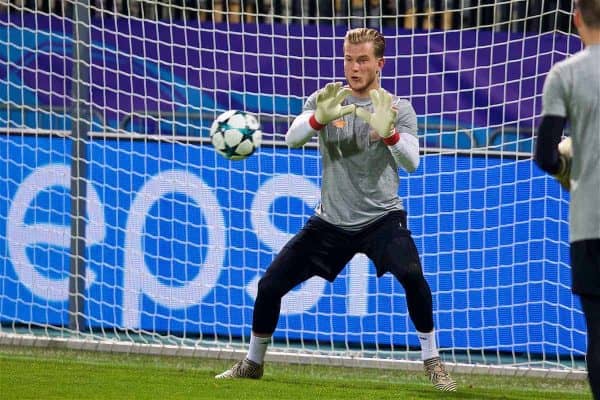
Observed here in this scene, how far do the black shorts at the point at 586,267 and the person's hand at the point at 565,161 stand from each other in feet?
0.86

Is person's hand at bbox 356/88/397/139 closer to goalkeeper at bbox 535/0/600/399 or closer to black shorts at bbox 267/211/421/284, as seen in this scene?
black shorts at bbox 267/211/421/284

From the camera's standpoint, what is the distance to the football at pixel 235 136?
299 inches

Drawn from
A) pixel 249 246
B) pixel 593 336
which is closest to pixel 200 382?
pixel 249 246

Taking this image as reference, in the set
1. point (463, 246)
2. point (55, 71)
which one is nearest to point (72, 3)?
point (55, 71)

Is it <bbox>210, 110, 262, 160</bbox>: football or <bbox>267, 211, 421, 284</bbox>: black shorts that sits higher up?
<bbox>210, 110, 262, 160</bbox>: football

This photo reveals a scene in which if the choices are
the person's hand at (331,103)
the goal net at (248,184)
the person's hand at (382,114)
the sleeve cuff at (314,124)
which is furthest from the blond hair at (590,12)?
the goal net at (248,184)

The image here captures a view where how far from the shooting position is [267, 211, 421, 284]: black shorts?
22.9ft

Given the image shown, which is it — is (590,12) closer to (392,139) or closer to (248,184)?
(392,139)

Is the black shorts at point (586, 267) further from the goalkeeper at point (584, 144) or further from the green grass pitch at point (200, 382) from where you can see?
the green grass pitch at point (200, 382)

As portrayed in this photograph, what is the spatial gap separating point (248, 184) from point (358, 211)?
2.29m

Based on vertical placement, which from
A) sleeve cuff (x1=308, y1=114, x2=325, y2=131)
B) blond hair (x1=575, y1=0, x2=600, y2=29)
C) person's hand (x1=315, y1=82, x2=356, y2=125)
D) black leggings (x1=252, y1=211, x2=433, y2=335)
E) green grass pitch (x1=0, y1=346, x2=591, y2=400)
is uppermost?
blond hair (x1=575, y1=0, x2=600, y2=29)

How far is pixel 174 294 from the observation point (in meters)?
9.34

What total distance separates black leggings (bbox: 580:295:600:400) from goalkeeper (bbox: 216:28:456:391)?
6.75 ft

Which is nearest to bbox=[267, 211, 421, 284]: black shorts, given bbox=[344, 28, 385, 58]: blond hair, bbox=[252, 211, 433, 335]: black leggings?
bbox=[252, 211, 433, 335]: black leggings
